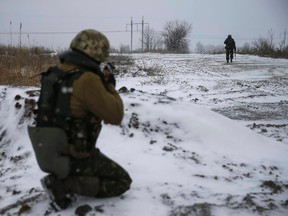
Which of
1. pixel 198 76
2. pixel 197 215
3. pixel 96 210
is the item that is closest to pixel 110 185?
pixel 96 210

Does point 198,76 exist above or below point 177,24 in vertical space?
below

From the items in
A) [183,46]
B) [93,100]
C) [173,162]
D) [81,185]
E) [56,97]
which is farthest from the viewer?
[183,46]

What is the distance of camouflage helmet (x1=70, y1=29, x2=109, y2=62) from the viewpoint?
9.20 feet

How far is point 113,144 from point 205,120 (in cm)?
133

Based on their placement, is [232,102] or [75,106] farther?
[232,102]

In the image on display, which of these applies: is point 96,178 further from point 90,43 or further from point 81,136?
point 90,43

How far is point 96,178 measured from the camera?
2982 millimetres

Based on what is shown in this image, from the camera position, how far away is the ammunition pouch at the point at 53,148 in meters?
2.79

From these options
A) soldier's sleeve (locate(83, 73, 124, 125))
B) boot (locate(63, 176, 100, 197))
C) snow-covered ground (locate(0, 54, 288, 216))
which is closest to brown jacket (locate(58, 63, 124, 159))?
soldier's sleeve (locate(83, 73, 124, 125))

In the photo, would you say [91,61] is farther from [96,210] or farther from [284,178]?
[284,178]

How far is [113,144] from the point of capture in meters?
4.41

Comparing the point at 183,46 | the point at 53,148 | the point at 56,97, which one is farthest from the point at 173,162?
the point at 183,46

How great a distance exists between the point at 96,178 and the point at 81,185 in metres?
0.14

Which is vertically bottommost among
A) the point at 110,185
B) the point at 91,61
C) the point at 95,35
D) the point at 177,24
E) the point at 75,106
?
the point at 110,185
